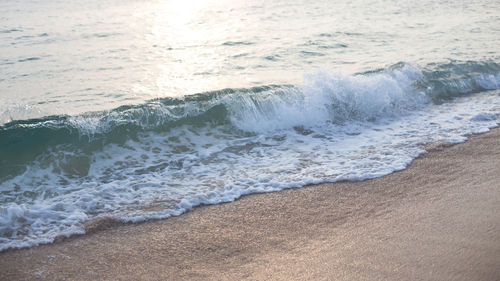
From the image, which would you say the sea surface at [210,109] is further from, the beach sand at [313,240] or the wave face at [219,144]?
the beach sand at [313,240]

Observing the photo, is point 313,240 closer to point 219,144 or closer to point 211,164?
point 211,164

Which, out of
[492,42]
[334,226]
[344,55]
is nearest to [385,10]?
[492,42]

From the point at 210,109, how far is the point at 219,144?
1.06 metres

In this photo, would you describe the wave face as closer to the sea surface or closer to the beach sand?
the sea surface

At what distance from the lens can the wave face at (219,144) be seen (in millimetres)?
4562

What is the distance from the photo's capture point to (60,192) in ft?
15.8

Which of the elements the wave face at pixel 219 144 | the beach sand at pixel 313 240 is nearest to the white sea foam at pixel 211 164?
the wave face at pixel 219 144

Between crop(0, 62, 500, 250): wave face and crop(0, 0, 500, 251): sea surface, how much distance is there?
3 centimetres

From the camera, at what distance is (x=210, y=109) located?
718cm

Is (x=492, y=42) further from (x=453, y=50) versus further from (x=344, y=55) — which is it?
(x=344, y=55)

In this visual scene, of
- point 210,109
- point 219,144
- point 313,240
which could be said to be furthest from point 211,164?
point 313,240

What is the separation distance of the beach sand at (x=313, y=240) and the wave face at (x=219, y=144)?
293mm

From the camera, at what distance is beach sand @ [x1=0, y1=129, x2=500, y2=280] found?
3170 mm

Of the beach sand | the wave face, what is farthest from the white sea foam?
the beach sand
